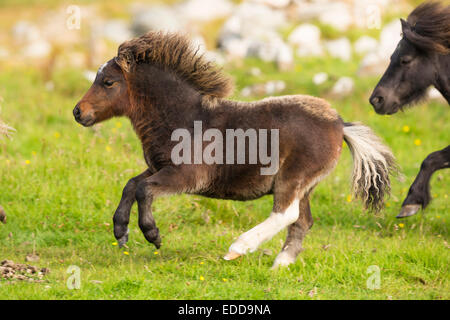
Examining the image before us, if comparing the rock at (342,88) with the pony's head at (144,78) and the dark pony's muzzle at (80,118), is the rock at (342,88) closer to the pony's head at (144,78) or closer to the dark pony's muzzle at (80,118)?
the pony's head at (144,78)

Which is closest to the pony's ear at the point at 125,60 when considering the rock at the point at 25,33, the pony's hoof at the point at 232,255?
the pony's hoof at the point at 232,255

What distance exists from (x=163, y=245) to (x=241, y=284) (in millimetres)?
1461

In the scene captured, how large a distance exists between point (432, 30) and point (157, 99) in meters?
2.95

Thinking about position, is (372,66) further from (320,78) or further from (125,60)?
(125,60)

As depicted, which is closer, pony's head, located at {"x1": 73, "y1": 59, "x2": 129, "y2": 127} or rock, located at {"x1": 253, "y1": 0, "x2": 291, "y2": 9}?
pony's head, located at {"x1": 73, "y1": 59, "x2": 129, "y2": 127}

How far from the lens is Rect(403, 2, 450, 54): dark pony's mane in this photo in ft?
21.4

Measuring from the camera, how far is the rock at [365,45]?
16.1 metres

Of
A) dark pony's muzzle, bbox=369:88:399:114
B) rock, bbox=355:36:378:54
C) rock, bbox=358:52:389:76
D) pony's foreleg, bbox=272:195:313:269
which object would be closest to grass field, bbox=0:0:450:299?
pony's foreleg, bbox=272:195:313:269

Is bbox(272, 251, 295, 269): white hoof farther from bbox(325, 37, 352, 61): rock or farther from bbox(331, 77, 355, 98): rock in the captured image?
bbox(325, 37, 352, 61): rock

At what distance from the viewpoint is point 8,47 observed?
2116cm

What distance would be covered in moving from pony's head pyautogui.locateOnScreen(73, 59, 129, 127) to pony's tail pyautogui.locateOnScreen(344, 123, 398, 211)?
2.14 m

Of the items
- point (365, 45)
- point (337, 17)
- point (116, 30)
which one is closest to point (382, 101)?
Result: point (365, 45)

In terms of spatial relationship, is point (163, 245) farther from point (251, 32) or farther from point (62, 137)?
point (251, 32)

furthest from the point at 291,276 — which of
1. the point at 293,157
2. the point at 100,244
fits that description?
the point at 100,244
